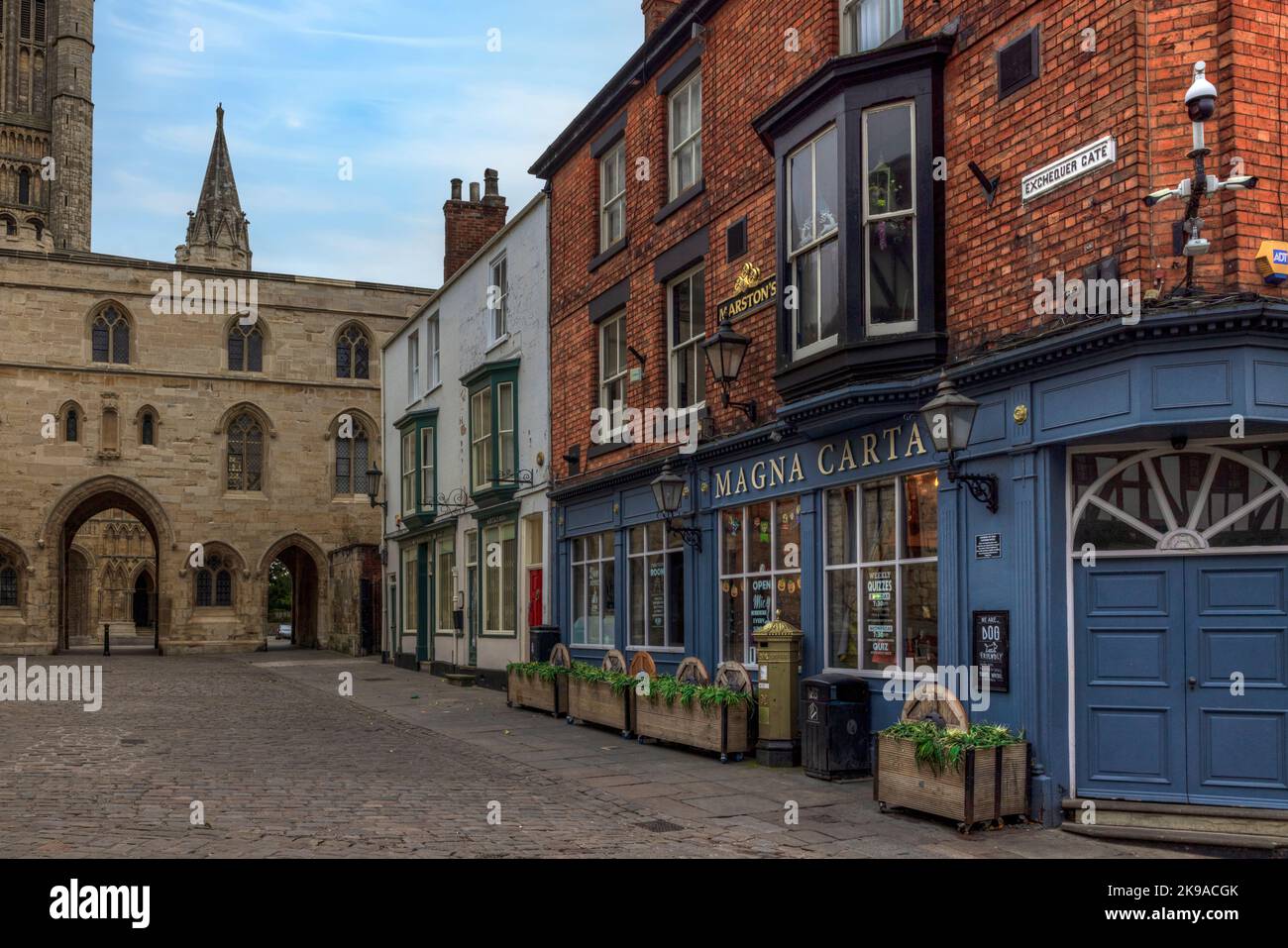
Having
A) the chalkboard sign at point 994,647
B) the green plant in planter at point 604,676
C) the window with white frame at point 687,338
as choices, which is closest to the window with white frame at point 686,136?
the window with white frame at point 687,338

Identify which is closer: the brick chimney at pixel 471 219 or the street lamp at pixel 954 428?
the street lamp at pixel 954 428

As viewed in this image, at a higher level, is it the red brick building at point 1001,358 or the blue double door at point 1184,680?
the red brick building at point 1001,358

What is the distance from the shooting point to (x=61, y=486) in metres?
40.8

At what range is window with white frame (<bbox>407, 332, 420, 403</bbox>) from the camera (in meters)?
30.4

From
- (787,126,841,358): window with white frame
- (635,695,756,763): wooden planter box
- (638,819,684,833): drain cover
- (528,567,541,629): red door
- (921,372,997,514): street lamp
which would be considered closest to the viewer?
(638,819,684,833): drain cover

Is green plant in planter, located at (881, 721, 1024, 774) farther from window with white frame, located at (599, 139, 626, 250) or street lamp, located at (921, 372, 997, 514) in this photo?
window with white frame, located at (599, 139, 626, 250)

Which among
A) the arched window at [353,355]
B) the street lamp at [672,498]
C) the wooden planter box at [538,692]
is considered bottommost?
the wooden planter box at [538,692]

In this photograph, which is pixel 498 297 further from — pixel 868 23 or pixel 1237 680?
pixel 1237 680

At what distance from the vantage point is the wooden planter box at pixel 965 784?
8891mm

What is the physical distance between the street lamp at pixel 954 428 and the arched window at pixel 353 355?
38.3 meters

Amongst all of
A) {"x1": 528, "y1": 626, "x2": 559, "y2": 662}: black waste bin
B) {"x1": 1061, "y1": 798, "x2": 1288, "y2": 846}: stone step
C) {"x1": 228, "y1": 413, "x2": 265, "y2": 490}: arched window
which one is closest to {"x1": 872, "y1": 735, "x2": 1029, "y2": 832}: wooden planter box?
{"x1": 1061, "y1": 798, "x2": 1288, "y2": 846}: stone step

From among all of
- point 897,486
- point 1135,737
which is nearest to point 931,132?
point 897,486

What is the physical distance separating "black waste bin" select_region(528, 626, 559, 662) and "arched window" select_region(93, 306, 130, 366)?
1131 inches

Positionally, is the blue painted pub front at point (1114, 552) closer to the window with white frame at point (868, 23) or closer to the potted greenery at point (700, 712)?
the potted greenery at point (700, 712)
